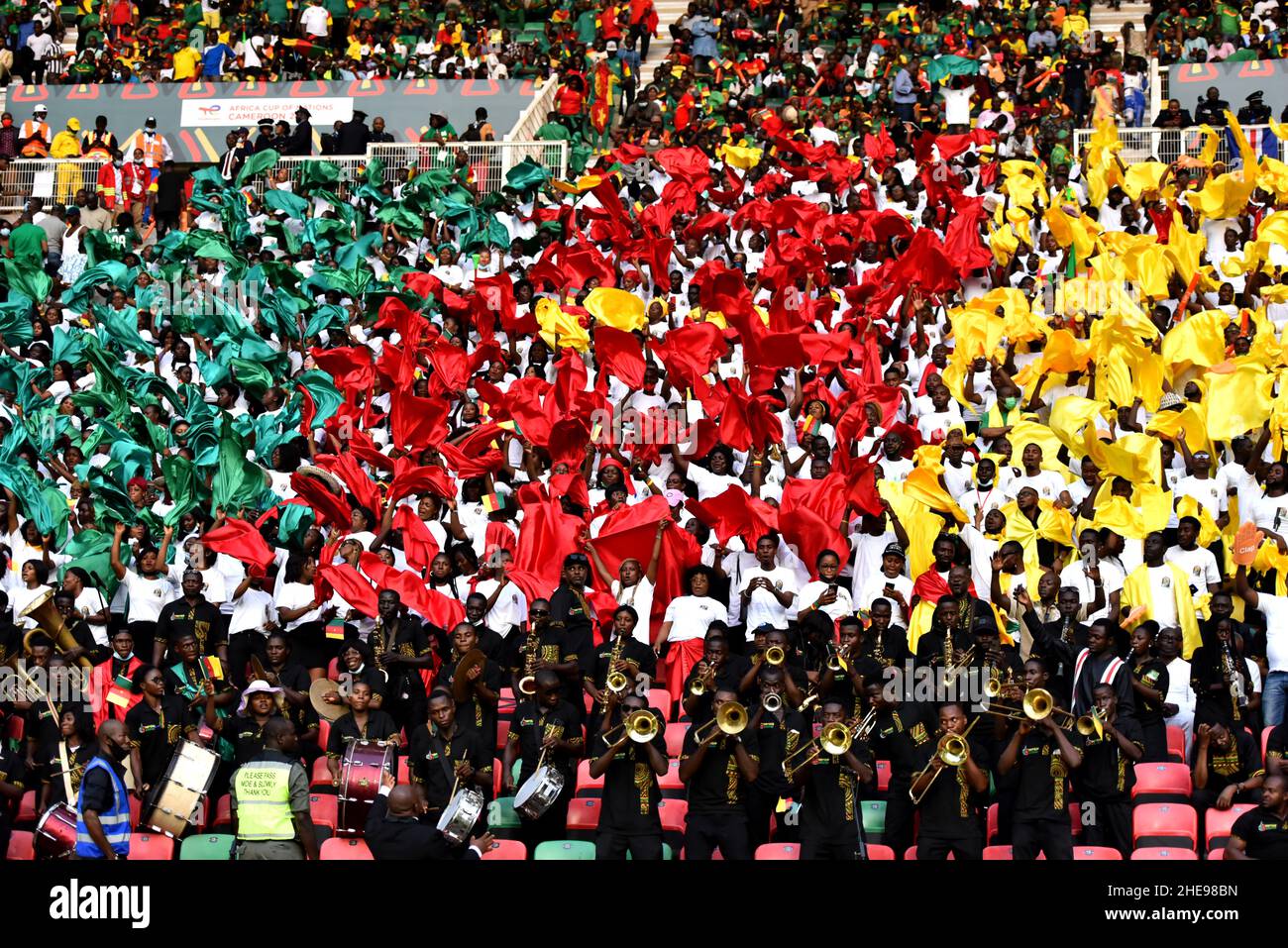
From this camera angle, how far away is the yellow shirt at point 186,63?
A: 77.9 feet

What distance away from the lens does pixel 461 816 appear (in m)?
10.5

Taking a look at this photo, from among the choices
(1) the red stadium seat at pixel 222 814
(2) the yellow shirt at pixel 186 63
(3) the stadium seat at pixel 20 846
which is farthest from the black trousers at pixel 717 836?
(2) the yellow shirt at pixel 186 63

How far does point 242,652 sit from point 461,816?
2.71 meters

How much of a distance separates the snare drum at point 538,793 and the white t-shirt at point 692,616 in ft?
5.83

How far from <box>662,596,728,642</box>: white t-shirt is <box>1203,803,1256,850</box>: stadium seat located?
10.2ft

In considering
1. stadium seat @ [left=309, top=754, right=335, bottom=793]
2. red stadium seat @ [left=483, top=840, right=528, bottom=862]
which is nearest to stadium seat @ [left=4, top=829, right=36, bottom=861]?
stadium seat @ [left=309, top=754, right=335, bottom=793]

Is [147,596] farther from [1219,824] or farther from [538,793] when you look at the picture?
[1219,824]

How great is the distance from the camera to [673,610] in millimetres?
12508

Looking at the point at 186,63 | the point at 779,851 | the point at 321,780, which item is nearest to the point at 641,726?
the point at 779,851

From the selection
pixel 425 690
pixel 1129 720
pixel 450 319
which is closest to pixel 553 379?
pixel 450 319

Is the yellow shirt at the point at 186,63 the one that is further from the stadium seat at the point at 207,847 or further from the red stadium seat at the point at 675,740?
the stadium seat at the point at 207,847

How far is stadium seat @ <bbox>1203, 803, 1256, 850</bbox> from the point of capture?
416 inches
